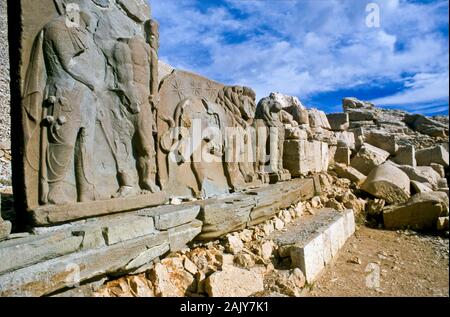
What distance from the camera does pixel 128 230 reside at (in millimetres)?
2836

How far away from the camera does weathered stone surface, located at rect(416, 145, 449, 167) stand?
33.3ft

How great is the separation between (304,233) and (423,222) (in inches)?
124

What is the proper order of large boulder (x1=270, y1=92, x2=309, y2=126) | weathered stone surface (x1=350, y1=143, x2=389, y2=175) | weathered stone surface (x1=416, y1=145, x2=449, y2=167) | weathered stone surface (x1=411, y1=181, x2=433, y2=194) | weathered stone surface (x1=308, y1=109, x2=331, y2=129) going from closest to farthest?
weathered stone surface (x1=411, y1=181, x2=433, y2=194)
large boulder (x1=270, y1=92, x2=309, y2=126)
weathered stone surface (x1=350, y1=143, x2=389, y2=175)
weathered stone surface (x1=308, y1=109, x2=331, y2=129)
weathered stone surface (x1=416, y1=145, x2=449, y2=167)

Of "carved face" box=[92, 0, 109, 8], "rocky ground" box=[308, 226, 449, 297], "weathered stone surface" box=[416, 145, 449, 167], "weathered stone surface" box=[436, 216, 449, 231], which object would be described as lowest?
"rocky ground" box=[308, 226, 449, 297]

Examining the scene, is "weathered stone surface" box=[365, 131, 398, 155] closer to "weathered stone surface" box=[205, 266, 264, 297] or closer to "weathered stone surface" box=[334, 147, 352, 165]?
"weathered stone surface" box=[334, 147, 352, 165]

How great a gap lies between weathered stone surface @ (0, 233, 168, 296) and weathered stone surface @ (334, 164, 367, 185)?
6728 mm

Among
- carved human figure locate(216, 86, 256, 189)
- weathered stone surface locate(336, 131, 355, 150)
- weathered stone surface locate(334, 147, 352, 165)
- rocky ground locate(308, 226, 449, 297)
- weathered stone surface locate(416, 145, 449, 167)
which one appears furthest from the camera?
weathered stone surface locate(416, 145, 449, 167)

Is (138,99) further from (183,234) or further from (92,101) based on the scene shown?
(183,234)

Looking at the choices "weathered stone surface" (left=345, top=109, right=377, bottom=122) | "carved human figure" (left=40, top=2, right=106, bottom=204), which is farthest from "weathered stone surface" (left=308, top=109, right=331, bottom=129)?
"carved human figure" (left=40, top=2, right=106, bottom=204)

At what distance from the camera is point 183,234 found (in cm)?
333

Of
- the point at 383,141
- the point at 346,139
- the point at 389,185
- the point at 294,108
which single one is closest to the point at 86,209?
the point at 389,185

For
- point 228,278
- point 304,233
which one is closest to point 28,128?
point 228,278

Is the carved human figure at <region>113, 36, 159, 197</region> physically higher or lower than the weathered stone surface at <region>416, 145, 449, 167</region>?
higher
